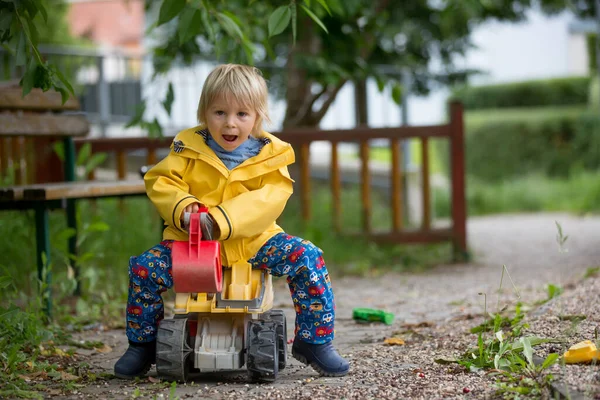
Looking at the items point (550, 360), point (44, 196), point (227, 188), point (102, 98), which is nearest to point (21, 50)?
point (44, 196)

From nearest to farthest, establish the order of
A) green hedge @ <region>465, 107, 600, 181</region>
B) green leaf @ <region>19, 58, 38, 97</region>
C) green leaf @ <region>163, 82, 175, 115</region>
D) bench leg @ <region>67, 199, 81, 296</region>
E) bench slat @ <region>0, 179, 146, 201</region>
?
1. green leaf @ <region>19, 58, 38, 97</region>
2. bench slat @ <region>0, 179, 146, 201</region>
3. green leaf @ <region>163, 82, 175, 115</region>
4. bench leg @ <region>67, 199, 81, 296</region>
5. green hedge @ <region>465, 107, 600, 181</region>

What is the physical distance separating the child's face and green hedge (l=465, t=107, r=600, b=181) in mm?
11363

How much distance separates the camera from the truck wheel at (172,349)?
8.92 ft

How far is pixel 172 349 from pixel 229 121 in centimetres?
81

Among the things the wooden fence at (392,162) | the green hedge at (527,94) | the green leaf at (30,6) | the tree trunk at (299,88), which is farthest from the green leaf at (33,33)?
the green hedge at (527,94)

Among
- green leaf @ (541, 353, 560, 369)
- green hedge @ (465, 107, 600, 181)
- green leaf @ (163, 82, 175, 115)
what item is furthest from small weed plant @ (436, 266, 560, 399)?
green hedge @ (465, 107, 600, 181)

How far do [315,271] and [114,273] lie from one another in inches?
92.1

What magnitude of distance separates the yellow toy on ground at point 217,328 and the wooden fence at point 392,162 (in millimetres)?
3454

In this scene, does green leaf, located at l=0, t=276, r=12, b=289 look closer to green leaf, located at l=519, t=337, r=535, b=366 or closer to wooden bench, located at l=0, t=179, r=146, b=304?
wooden bench, located at l=0, t=179, r=146, b=304

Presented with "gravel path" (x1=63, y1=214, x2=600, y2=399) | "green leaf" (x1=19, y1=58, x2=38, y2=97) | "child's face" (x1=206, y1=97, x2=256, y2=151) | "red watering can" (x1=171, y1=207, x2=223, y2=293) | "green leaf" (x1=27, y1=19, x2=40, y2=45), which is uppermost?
"green leaf" (x1=27, y1=19, x2=40, y2=45)

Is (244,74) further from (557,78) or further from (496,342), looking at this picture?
(557,78)

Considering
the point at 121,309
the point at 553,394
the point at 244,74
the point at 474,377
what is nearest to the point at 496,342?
the point at 474,377

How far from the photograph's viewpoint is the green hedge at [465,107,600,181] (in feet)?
44.3

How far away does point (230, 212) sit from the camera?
277cm
